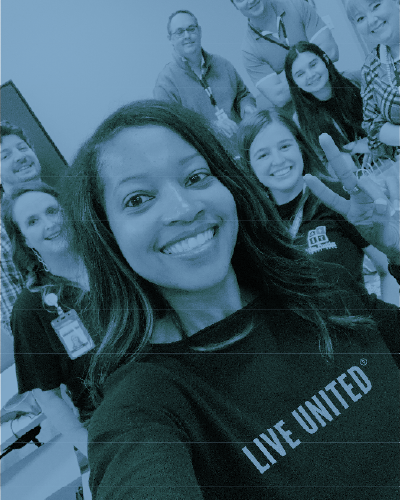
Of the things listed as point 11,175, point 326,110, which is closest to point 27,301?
point 11,175

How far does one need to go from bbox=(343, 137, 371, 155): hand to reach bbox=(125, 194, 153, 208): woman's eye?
659 mm

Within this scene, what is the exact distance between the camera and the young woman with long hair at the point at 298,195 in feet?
2.87

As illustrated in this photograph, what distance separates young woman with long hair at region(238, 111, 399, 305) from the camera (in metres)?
0.88

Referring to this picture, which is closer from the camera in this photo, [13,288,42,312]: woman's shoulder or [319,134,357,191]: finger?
[319,134,357,191]: finger

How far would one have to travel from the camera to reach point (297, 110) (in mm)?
919

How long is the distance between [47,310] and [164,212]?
0.58 metres

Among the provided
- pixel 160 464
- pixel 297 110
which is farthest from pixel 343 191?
pixel 160 464

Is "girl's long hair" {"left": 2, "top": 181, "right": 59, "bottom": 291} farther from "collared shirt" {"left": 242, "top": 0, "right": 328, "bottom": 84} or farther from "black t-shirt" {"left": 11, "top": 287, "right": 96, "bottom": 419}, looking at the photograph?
"collared shirt" {"left": 242, "top": 0, "right": 328, "bottom": 84}

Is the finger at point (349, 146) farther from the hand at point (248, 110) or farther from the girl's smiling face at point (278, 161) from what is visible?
the hand at point (248, 110)

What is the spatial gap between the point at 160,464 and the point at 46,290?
2.10 ft

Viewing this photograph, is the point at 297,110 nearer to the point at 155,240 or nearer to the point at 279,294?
the point at 279,294

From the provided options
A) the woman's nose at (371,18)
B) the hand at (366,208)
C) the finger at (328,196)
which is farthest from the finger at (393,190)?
the woman's nose at (371,18)

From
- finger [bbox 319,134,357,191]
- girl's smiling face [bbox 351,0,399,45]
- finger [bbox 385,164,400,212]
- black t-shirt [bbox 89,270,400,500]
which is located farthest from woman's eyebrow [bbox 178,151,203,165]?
girl's smiling face [bbox 351,0,399,45]

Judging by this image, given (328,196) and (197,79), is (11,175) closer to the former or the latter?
(197,79)
